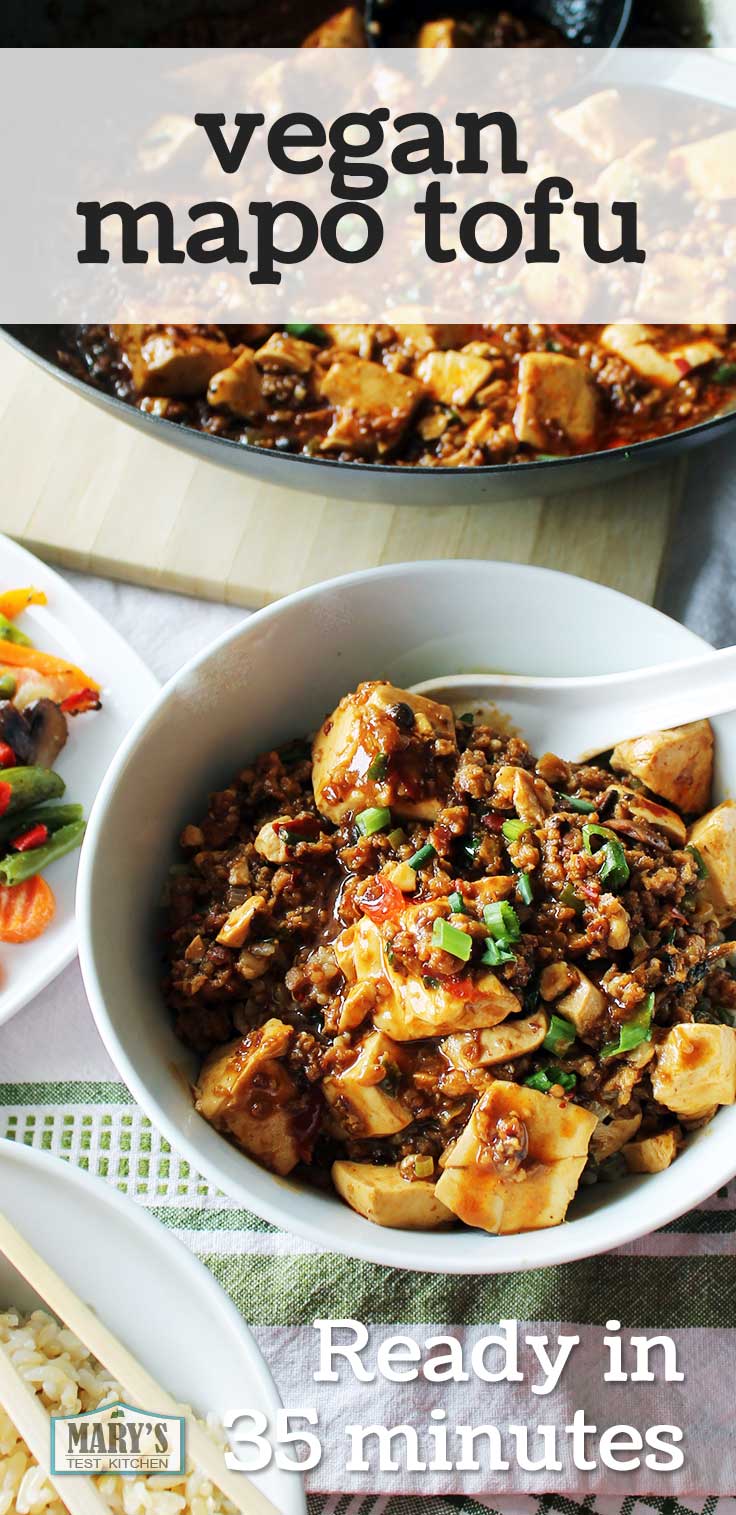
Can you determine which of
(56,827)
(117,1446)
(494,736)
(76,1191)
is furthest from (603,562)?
(117,1446)

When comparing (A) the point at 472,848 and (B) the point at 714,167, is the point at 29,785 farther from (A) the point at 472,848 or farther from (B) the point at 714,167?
(B) the point at 714,167

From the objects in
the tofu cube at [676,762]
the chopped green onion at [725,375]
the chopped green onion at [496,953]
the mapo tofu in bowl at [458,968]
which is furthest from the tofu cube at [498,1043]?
the chopped green onion at [725,375]

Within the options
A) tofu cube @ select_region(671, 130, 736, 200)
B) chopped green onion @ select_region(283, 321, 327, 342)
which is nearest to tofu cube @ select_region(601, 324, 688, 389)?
tofu cube @ select_region(671, 130, 736, 200)

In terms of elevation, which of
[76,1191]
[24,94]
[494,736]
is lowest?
[76,1191]

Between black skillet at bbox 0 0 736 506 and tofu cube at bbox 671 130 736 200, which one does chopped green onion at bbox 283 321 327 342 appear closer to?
black skillet at bbox 0 0 736 506

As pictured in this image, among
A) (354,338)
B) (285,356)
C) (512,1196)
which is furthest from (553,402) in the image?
(512,1196)

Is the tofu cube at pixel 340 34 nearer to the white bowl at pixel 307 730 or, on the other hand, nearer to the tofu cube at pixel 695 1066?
the white bowl at pixel 307 730

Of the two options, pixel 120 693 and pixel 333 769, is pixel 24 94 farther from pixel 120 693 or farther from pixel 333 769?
pixel 333 769
